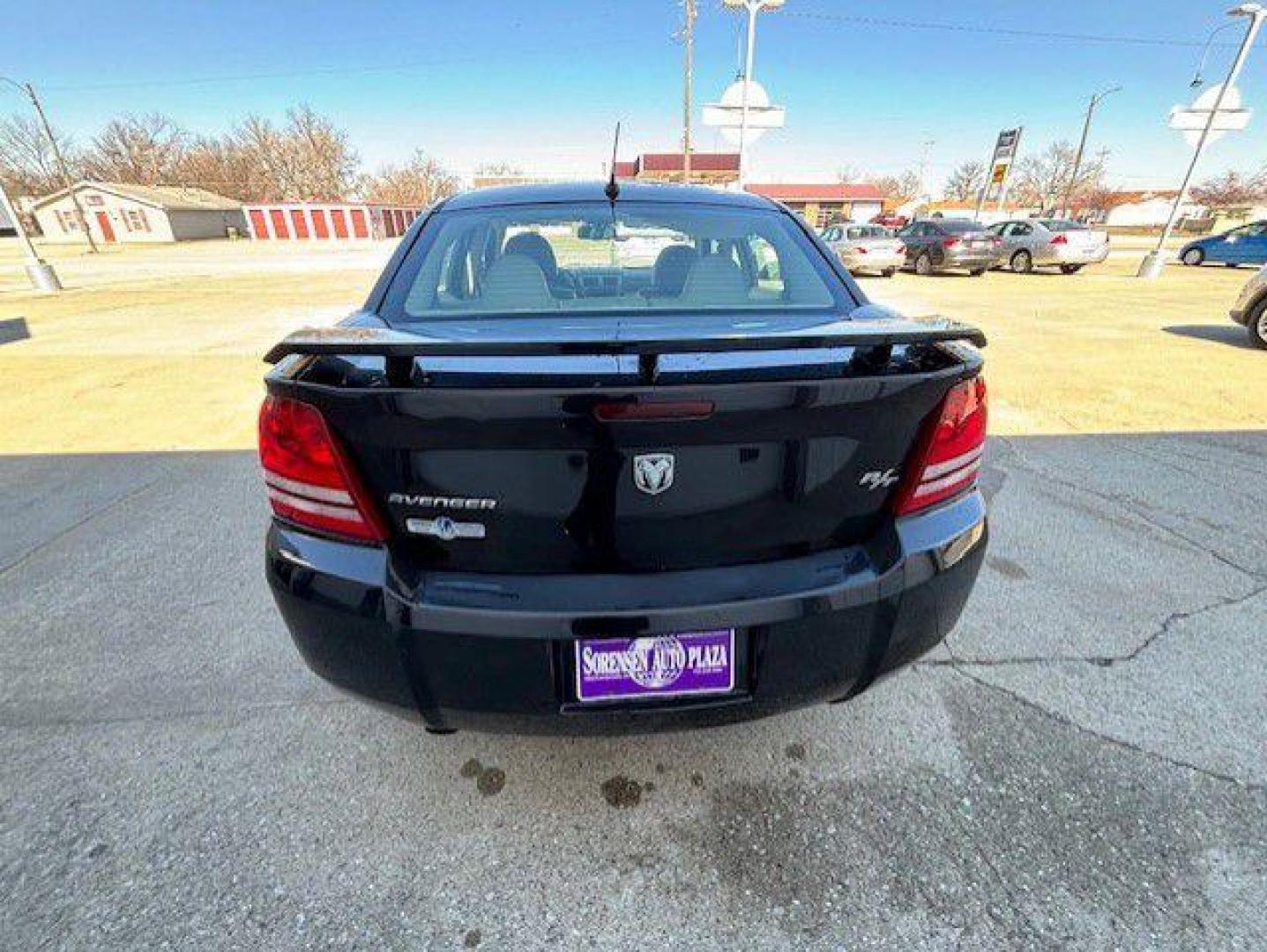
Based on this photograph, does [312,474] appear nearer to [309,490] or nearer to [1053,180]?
[309,490]

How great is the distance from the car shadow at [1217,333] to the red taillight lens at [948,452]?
8697mm

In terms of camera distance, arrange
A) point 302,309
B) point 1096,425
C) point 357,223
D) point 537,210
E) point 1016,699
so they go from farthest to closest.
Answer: point 357,223 → point 302,309 → point 1096,425 → point 537,210 → point 1016,699

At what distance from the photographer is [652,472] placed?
133 cm

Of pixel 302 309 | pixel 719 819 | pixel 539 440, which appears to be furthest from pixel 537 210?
pixel 302 309

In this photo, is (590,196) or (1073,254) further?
(1073,254)

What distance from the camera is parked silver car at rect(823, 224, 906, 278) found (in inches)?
661

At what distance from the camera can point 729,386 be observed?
4.17ft

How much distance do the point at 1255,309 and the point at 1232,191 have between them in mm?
76122

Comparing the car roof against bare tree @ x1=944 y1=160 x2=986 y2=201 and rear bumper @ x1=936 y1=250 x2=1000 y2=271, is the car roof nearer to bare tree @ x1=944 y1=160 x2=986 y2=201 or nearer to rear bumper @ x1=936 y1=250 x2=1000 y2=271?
rear bumper @ x1=936 y1=250 x2=1000 y2=271

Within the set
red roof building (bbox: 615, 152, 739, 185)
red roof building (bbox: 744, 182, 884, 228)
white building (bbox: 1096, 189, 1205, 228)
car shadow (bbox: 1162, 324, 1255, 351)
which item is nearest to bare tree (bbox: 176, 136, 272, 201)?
red roof building (bbox: 615, 152, 739, 185)

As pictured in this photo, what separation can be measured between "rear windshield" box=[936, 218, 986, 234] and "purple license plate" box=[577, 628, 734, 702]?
18.5 meters

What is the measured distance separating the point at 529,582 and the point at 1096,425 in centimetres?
524

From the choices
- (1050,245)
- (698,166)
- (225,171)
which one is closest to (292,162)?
(225,171)

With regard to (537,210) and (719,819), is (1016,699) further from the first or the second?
(537,210)
